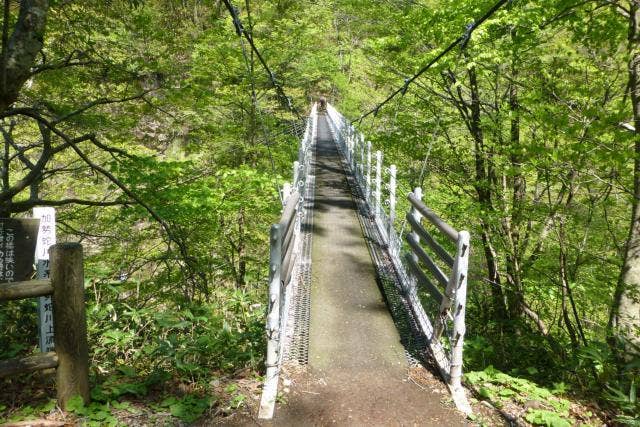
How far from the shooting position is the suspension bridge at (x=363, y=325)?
287cm

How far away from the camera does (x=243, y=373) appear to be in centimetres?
311

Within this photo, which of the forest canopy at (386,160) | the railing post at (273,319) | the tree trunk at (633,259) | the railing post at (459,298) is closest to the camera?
the railing post at (273,319)

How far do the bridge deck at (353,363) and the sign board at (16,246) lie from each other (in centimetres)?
222

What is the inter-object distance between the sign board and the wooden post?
105 centimetres

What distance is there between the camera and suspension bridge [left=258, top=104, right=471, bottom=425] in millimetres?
2867

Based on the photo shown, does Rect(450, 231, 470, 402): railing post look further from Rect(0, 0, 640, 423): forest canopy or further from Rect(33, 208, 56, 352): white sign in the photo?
Rect(33, 208, 56, 352): white sign

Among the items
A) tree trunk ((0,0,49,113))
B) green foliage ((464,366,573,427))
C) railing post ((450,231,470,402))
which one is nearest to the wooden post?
tree trunk ((0,0,49,113))

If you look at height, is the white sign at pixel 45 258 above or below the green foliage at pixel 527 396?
above

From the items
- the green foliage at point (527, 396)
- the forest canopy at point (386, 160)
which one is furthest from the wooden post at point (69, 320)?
the green foliage at point (527, 396)

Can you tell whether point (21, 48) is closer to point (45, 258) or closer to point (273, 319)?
point (45, 258)

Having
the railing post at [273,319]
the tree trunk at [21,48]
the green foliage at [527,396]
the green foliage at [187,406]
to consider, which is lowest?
the green foliage at [527,396]

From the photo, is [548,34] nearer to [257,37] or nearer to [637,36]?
[637,36]

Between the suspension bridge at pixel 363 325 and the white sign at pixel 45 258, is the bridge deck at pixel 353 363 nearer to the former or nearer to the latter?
the suspension bridge at pixel 363 325

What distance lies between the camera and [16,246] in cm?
306
